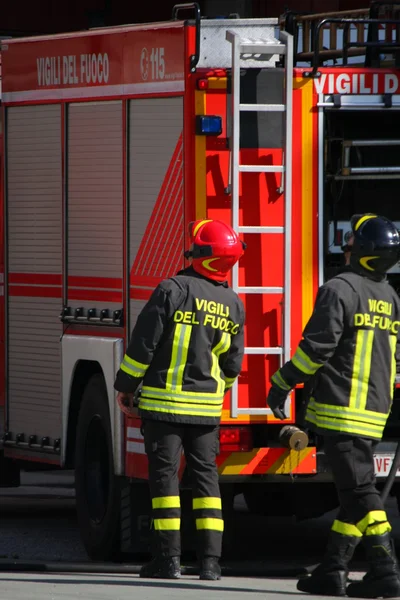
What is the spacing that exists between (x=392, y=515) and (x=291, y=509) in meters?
2.38

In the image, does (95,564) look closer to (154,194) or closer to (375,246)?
(154,194)

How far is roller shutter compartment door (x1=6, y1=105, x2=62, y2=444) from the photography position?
9547mm

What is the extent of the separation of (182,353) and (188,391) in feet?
0.61

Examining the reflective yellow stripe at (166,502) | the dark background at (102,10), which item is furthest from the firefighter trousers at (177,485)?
the dark background at (102,10)

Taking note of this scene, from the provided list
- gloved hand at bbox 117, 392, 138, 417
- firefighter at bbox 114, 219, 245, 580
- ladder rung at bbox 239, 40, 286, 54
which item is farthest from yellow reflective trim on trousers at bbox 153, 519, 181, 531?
ladder rung at bbox 239, 40, 286, 54

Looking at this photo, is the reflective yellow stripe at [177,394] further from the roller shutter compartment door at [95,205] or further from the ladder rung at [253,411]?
the roller shutter compartment door at [95,205]

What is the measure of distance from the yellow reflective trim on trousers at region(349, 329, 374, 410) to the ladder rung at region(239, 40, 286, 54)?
1.63 metres

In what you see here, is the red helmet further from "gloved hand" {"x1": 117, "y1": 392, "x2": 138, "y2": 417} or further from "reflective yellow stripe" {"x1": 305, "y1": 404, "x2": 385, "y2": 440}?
"reflective yellow stripe" {"x1": 305, "y1": 404, "x2": 385, "y2": 440}

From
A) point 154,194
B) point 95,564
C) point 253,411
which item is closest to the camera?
point 253,411

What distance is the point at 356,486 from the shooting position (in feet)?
23.5

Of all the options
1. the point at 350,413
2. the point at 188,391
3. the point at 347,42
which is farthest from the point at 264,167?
the point at 350,413

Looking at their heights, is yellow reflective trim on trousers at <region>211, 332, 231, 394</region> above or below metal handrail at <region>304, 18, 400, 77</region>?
below

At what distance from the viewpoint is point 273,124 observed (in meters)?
8.16

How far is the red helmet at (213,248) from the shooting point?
25.4 feet
